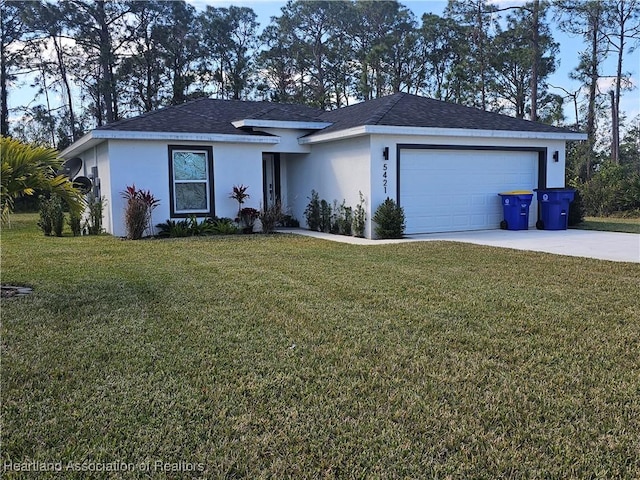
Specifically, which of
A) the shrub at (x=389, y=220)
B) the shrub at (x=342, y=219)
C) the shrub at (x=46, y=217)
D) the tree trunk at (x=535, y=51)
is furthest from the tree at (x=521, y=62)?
the shrub at (x=46, y=217)

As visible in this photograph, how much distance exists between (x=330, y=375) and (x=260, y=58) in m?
32.0

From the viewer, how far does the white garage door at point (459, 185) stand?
12852 mm

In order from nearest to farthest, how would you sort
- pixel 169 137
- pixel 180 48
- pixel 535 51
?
pixel 169 137, pixel 535 51, pixel 180 48

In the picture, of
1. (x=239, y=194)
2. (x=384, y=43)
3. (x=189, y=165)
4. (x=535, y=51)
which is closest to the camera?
(x=189, y=165)

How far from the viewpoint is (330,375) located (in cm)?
364

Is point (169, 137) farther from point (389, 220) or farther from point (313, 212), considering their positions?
point (389, 220)

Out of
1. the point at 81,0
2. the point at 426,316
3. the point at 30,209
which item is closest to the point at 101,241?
the point at 426,316

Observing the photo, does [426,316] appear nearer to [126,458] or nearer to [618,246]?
[126,458]

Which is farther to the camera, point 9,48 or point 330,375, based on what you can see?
A: point 9,48

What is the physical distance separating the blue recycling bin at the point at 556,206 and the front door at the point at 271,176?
7058mm

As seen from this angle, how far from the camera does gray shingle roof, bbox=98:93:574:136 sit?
1270 centimetres

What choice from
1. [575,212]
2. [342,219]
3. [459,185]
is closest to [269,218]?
[342,219]

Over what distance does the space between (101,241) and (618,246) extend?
10.0 meters

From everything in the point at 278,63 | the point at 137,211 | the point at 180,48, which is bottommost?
the point at 137,211
